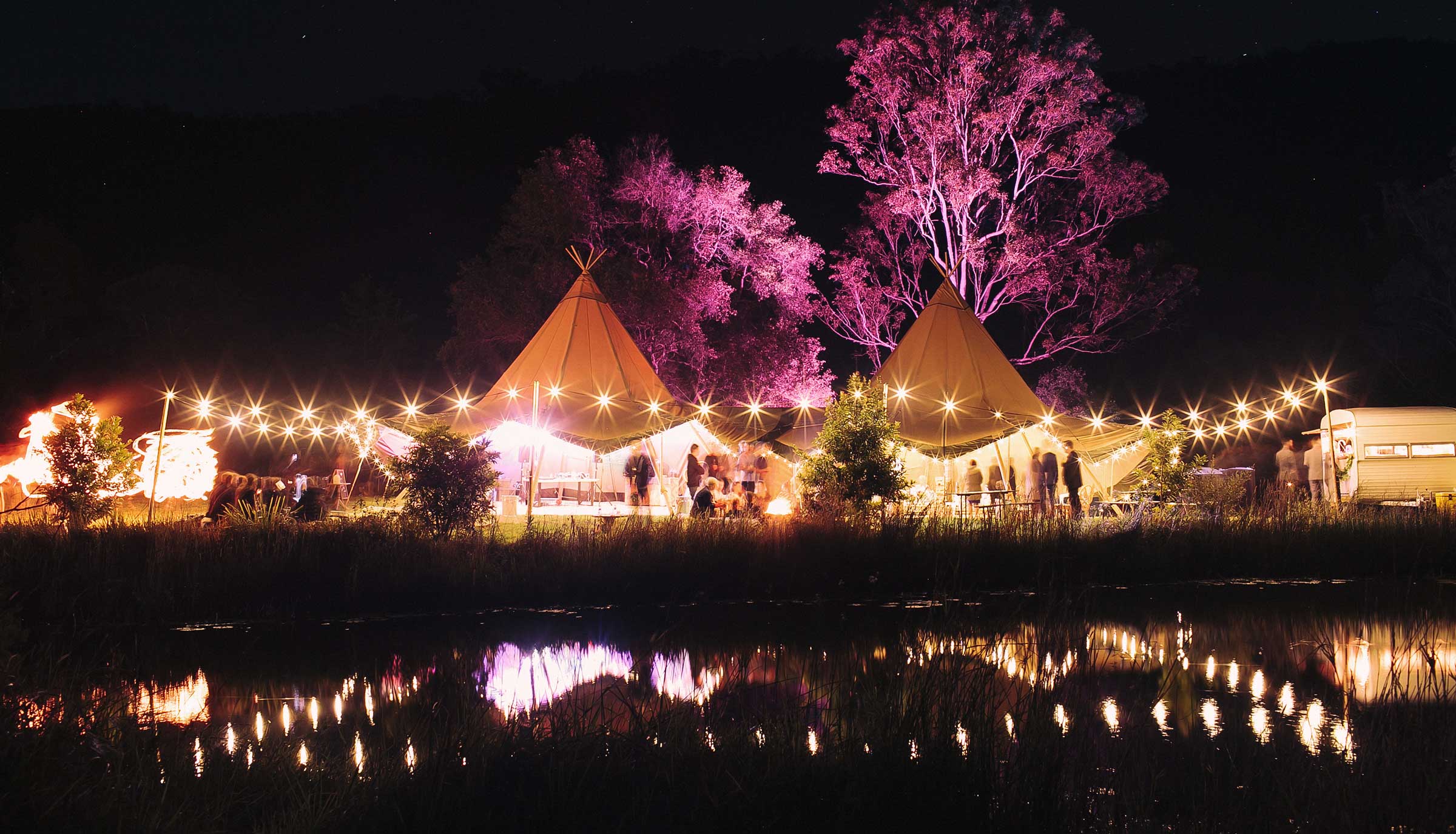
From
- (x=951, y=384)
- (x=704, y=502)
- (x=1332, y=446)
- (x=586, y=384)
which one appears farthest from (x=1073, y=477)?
(x=586, y=384)

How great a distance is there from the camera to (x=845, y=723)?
4.00m

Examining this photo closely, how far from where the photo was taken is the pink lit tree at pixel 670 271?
21891 millimetres

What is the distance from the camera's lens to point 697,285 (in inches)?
854

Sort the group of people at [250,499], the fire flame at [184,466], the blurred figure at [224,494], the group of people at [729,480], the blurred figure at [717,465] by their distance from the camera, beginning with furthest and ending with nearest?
the blurred figure at [717,465] → the fire flame at [184,466] → the group of people at [729,480] → the blurred figure at [224,494] → the group of people at [250,499]

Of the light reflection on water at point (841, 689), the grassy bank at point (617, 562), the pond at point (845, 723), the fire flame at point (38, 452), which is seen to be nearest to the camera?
the pond at point (845, 723)

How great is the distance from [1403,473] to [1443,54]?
4596cm

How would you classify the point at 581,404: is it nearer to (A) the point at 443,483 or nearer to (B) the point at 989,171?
(A) the point at 443,483

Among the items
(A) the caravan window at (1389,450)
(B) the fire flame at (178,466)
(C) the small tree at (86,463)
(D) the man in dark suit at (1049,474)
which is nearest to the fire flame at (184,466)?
(B) the fire flame at (178,466)

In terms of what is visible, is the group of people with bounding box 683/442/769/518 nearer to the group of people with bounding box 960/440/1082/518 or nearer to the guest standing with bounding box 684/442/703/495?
the guest standing with bounding box 684/442/703/495

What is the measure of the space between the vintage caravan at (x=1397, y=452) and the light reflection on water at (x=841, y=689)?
33.9 ft

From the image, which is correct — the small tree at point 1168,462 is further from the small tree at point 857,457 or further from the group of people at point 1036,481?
the small tree at point 857,457

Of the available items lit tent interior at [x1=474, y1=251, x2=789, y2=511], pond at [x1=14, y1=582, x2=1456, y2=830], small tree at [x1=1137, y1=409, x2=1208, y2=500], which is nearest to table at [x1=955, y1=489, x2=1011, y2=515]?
small tree at [x1=1137, y1=409, x2=1208, y2=500]

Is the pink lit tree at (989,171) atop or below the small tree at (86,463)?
atop

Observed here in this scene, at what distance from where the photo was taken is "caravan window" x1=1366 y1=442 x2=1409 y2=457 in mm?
16422
